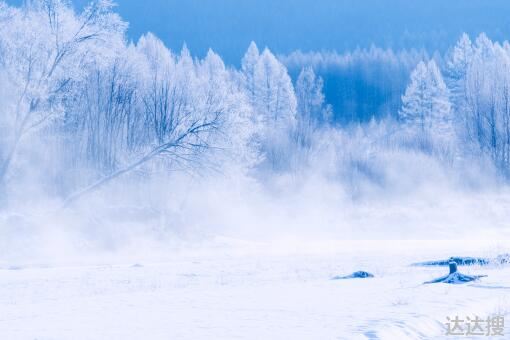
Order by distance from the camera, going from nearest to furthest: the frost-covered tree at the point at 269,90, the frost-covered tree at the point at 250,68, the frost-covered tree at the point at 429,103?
the frost-covered tree at the point at 429,103
the frost-covered tree at the point at 269,90
the frost-covered tree at the point at 250,68

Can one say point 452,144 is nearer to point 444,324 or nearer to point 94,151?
point 94,151

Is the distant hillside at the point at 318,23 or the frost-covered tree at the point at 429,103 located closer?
the frost-covered tree at the point at 429,103

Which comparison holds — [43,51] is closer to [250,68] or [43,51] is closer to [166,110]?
[166,110]

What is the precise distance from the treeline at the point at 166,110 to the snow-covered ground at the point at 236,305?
10.5 meters

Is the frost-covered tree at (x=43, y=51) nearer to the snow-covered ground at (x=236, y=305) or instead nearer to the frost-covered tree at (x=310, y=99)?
the snow-covered ground at (x=236, y=305)

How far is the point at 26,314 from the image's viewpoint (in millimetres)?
9773

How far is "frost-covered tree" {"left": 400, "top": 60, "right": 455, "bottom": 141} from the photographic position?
5666 centimetres

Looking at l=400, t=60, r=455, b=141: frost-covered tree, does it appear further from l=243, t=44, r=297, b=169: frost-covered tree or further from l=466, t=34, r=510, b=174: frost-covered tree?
l=243, t=44, r=297, b=169: frost-covered tree

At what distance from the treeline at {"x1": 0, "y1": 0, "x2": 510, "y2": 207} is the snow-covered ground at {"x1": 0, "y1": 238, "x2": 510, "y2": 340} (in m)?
10.5

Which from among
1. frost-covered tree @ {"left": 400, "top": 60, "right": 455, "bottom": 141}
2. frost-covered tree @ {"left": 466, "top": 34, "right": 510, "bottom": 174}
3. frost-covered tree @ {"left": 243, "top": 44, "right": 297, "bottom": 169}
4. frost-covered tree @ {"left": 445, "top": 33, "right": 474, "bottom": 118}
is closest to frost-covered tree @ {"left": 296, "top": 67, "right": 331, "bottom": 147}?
frost-covered tree @ {"left": 243, "top": 44, "right": 297, "bottom": 169}

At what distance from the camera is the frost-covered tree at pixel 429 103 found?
186ft

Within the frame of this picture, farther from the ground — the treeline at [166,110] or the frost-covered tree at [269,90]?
the frost-covered tree at [269,90]

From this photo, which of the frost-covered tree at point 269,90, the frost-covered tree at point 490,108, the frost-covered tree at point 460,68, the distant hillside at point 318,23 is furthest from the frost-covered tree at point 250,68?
the distant hillside at point 318,23

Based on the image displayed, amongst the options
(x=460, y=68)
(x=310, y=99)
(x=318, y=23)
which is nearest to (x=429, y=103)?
(x=460, y=68)
